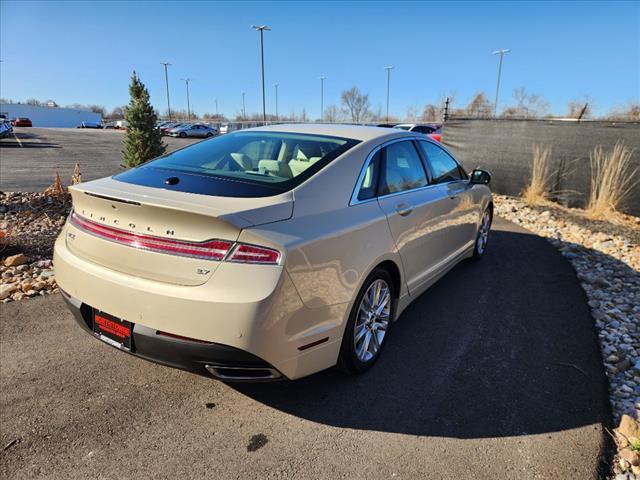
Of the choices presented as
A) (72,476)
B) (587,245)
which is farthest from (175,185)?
(587,245)

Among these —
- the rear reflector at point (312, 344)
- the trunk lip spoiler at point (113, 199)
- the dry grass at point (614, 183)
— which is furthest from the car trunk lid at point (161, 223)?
the dry grass at point (614, 183)

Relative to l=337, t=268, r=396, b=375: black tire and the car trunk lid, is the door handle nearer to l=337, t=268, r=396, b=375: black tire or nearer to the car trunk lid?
l=337, t=268, r=396, b=375: black tire

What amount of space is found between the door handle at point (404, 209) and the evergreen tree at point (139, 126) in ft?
23.1

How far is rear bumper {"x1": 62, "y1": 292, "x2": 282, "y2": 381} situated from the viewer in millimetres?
2203

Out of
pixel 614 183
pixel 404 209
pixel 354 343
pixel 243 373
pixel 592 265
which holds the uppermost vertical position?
pixel 404 209

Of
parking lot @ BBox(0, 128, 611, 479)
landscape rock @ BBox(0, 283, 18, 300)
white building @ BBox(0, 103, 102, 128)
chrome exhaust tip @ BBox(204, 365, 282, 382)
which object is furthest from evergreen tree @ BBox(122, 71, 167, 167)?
white building @ BBox(0, 103, 102, 128)

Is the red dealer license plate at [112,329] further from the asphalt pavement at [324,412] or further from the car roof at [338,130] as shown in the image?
the car roof at [338,130]

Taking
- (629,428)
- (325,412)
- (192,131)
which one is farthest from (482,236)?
(192,131)

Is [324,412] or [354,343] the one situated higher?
[354,343]

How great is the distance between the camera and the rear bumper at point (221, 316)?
2.14 meters

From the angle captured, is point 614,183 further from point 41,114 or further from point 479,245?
point 41,114

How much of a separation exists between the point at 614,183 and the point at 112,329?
349 inches

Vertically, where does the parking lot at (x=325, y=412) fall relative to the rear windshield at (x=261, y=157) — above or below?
below

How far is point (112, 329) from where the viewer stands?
2463 millimetres
